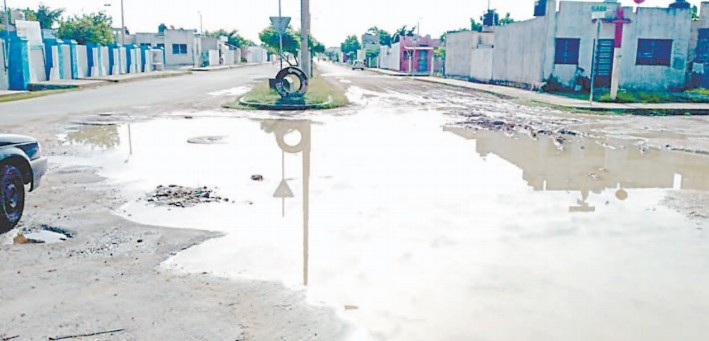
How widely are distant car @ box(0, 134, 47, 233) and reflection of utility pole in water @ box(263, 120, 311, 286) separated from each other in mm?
3082

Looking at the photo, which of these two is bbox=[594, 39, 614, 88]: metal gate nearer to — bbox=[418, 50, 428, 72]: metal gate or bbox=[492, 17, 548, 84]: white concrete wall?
bbox=[492, 17, 548, 84]: white concrete wall

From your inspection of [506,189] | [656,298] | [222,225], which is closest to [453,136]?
[506,189]

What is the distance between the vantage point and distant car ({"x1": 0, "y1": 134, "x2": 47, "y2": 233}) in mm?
6730

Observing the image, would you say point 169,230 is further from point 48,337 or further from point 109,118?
point 109,118

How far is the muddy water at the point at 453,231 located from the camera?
4914 millimetres

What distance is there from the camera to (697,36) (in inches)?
1330

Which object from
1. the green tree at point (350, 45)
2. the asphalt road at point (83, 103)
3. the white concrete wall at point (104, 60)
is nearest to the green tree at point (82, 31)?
the white concrete wall at point (104, 60)

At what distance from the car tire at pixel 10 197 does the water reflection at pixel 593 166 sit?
22.7ft

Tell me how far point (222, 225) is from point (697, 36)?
3461 centimetres

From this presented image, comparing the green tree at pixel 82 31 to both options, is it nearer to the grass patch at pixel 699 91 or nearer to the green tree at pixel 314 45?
the green tree at pixel 314 45

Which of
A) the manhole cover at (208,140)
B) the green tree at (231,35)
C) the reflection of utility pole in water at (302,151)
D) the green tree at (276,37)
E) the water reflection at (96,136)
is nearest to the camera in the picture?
the reflection of utility pole in water at (302,151)

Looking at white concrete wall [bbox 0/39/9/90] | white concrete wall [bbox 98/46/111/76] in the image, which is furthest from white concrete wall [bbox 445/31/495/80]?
white concrete wall [bbox 0/39/9/90]

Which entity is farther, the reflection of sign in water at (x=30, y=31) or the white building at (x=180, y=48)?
the white building at (x=180, y=48)

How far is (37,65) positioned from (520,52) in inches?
1132
